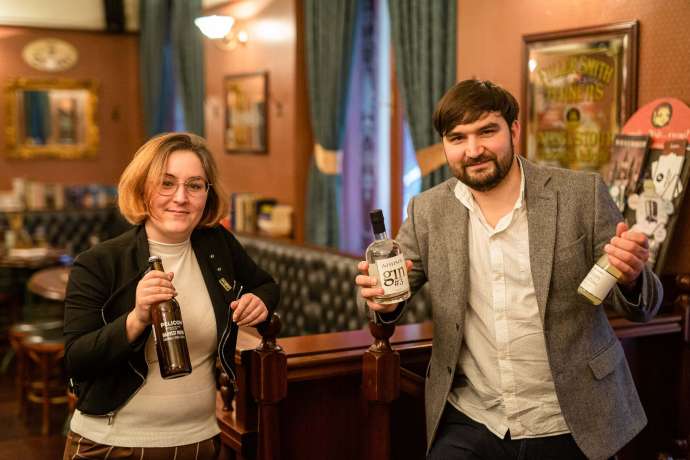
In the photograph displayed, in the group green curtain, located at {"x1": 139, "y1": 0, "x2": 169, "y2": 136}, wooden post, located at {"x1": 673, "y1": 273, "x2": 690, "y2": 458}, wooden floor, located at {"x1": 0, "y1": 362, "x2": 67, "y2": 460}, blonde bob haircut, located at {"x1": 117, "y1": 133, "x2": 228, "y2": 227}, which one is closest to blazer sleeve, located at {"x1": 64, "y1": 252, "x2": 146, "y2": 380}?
blonde bob haircut, located at {"x1": 117, "y1": 133, "x2": 228, "y2": 227}

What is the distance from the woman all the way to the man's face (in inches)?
24.0

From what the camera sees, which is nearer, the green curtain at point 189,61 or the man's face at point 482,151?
the man's face at point 482,151

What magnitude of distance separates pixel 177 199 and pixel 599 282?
1001mm

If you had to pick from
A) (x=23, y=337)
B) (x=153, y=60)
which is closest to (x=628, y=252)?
(x=23, y=337)

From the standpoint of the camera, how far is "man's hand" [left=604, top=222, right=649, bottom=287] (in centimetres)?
185

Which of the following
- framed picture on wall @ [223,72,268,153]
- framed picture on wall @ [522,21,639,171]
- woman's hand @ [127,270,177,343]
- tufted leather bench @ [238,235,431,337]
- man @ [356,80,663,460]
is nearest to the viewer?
woman's hand @ [127,270,177,343]

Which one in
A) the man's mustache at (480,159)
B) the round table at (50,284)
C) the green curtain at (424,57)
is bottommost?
the round table at (50,284)

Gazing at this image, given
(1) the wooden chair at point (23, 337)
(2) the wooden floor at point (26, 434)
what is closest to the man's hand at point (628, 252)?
(2) the wooden floor at point (26, 434)

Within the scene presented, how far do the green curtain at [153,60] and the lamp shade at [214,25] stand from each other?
2.92 metres

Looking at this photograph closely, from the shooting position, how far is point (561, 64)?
13.2ft

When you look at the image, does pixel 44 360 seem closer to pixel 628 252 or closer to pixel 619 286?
pixel 619 286

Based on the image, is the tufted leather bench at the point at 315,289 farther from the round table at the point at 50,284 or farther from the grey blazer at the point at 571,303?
the grey blazer at the point at 571,303

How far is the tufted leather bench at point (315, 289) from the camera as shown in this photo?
4.86 metres

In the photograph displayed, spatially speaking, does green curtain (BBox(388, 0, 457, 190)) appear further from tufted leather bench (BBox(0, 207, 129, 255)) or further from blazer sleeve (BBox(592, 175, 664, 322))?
tufted leather bench (BBox(0, 207, 129, 255))
